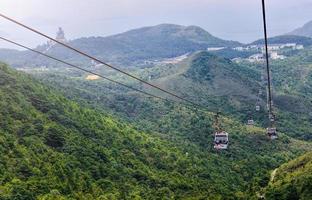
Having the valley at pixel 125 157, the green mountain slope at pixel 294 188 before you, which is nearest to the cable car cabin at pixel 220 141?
the green mountain slope at pixel 294 188

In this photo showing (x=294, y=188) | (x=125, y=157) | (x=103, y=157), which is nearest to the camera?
(x=294, y=188)

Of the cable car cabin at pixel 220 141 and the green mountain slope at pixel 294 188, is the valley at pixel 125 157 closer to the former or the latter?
the green mountain slope at pixel 294 188

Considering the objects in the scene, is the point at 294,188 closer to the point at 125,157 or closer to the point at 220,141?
the point at 220,141

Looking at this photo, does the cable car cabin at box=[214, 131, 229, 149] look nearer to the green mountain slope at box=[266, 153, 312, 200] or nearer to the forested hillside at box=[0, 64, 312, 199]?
the green mountain slope at box=[266, 153, 312, 200]

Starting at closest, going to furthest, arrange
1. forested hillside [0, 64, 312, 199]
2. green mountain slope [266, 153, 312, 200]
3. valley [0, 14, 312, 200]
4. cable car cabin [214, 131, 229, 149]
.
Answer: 1. cable car cabin [214, 131, 229, 149]
2. green mountain slope [266, 153, 312, 200]
3. valley [0, 14, 312, 200]
4. forested hillside [0, 64, 312, 199]

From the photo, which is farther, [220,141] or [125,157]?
[125,157]

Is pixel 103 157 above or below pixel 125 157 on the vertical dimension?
above

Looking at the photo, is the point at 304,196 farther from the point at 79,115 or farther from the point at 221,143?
the point at 79,115

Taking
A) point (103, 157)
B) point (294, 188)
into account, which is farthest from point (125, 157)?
point (294, 188)

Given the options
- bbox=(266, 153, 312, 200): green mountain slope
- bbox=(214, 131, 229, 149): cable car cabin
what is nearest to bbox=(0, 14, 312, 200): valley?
bbox=(266, 153, 312, 200): green mountain slope
